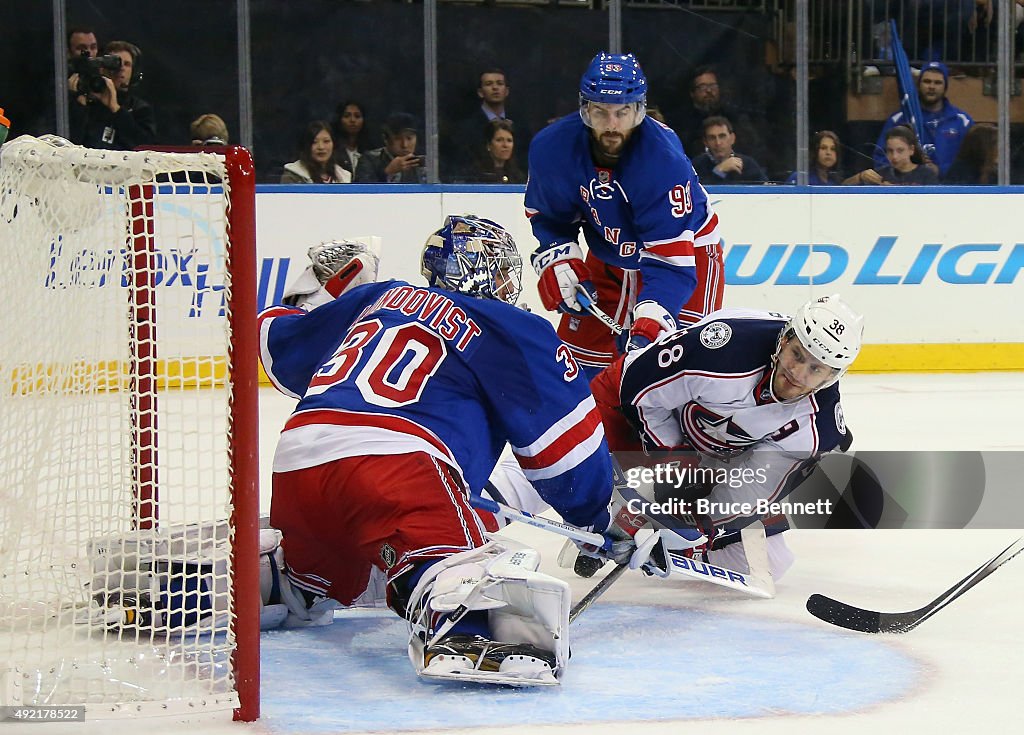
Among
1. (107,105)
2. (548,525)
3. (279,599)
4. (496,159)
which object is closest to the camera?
(279,599)

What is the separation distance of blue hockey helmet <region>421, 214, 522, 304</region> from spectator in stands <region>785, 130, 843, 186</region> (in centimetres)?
435

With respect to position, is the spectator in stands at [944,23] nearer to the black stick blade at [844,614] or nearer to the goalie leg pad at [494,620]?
the black stick blade at [844,614]

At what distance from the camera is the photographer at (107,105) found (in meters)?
6.15

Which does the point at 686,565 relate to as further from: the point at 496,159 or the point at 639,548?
the point at 496,159

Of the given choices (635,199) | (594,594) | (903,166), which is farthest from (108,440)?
(903,166)

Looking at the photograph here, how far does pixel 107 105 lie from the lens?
617 centimetres

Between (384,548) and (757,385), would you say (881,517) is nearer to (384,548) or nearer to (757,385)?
(757,385)

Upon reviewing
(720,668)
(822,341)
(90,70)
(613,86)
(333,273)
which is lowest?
(720,668)

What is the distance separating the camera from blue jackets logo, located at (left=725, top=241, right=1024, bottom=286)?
6.45 metres

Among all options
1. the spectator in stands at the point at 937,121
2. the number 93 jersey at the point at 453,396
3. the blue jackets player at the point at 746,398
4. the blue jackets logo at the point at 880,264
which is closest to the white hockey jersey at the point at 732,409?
the blue jackets player at the point at 746,398

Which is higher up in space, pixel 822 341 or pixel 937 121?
pixel 937 121

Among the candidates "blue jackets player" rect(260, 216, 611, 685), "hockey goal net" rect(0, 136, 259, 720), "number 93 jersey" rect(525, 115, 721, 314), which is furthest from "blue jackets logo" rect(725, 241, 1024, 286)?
"hockey goal net" rect(0, 136, 259, 720)

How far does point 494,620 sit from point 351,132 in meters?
4.54

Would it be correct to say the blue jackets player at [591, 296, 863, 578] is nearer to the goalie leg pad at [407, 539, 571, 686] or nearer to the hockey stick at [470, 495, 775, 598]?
the hockey stick at [470, 495, 775, 598]
